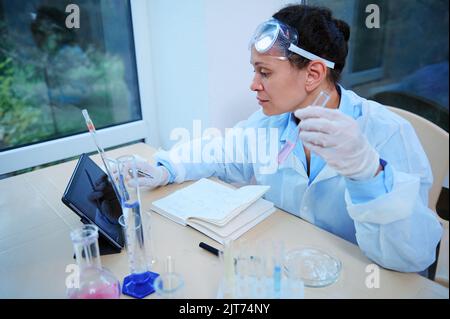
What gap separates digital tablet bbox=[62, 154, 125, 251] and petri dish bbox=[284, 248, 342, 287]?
451 millimetres

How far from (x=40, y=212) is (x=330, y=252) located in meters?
0.92

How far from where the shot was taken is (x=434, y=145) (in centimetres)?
114

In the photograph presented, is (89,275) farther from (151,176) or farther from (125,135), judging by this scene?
(125,135)

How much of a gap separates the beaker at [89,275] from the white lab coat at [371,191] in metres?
0.57

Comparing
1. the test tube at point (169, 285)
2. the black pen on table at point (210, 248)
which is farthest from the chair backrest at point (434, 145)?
the test tube at point (169, 285)

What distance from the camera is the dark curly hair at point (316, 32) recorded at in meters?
1.04

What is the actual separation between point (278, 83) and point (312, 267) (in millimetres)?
559

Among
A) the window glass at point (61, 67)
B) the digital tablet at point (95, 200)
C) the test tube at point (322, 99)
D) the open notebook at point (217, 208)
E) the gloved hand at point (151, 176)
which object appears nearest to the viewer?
the digital tablet at point (95, 200)

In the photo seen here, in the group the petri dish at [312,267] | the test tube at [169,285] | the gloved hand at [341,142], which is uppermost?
the gloved hand at [341,142]

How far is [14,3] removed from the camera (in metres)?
1.42

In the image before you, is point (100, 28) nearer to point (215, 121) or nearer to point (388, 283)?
point (215, 121)

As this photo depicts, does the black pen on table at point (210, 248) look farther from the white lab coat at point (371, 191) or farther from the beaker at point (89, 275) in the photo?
the white lab coat at point (371, 191)

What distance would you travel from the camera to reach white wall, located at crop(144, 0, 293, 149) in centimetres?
150

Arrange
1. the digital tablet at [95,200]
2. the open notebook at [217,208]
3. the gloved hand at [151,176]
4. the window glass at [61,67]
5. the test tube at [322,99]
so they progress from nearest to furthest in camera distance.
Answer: the digital tablet at [95,200] → the open notebook at [217,208] → the test tube at [322,99] → the gloved hand at [151,176] → the window glass at [61,67]
